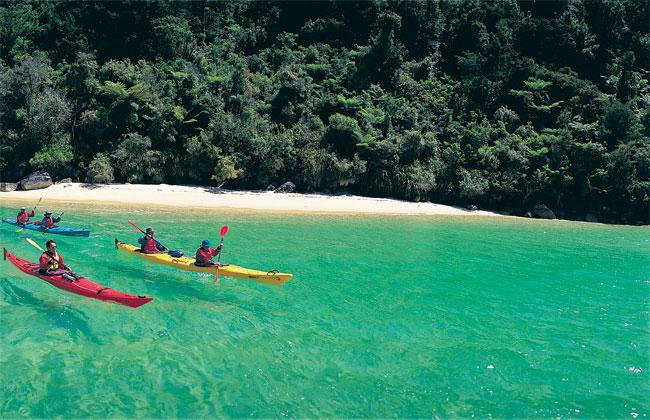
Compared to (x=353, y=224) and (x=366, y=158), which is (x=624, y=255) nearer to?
(x=353, y=224)

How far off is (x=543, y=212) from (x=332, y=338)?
96.1 feet

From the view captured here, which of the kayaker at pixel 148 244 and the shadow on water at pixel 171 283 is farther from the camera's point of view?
the kayaker at pixel 148 244

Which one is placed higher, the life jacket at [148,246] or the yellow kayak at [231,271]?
the life jacket at [148,246]

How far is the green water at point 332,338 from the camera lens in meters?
8.38

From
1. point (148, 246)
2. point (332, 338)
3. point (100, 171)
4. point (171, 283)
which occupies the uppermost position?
point (100, 171)

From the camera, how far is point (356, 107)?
127 ft

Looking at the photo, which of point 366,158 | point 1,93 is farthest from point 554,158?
point 1,93

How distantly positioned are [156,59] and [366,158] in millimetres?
22248

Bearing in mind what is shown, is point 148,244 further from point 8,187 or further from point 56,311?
point 8,187

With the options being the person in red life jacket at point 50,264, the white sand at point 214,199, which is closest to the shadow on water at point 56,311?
the person in red life jacket at point 50,264

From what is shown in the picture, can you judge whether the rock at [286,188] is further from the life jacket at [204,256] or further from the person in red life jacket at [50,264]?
the person in red life jacket at [50,264]

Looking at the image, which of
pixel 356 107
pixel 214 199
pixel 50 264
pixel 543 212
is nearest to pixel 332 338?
pixel 50 264

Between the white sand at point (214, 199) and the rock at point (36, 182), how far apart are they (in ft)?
2.06

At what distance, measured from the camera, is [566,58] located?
44.2 m
